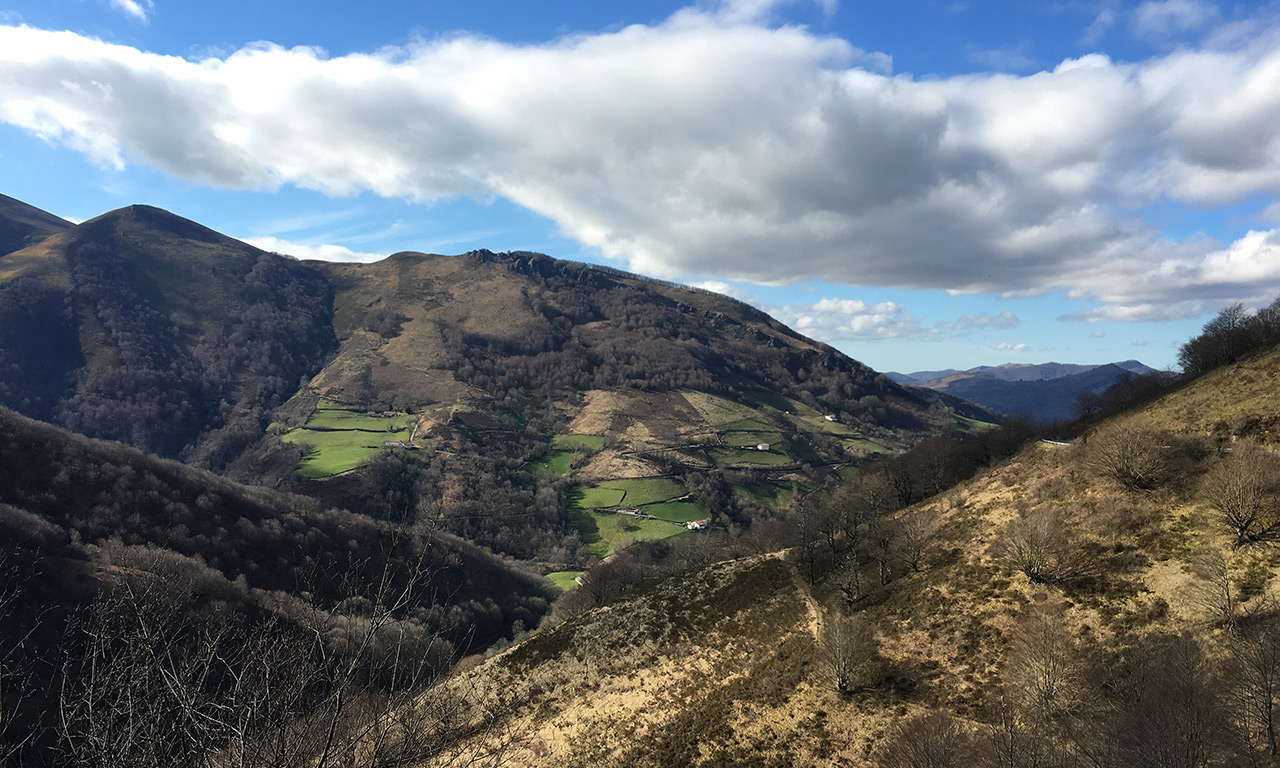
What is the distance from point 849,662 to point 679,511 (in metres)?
128

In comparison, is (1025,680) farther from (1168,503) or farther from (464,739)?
(464,739)

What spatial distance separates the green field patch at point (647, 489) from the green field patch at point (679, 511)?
3.42 meters

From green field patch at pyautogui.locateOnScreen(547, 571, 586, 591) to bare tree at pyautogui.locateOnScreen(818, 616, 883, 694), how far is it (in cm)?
9351

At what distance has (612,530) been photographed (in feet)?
511

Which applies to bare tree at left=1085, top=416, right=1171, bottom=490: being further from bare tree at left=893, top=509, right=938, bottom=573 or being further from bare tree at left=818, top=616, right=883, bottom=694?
bare tree at left=818, top=616, right=883, bottom=694

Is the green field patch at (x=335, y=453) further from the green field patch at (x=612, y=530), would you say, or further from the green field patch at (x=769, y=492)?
the green field patch at (x=769, y=492)

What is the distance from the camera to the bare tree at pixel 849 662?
36.7 meters

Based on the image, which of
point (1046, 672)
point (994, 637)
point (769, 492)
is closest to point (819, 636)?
point (994, 637)

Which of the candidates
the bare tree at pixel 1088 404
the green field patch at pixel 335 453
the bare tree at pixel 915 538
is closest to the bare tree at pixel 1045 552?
the bare tree at pixel 915 538

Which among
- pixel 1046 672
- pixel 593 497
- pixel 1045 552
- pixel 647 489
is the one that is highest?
pixel 1045 552

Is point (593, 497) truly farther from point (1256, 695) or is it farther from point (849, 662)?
point (1256, 695)

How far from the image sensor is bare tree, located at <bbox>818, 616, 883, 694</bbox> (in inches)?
1444

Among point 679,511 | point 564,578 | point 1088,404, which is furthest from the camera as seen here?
point 679,511

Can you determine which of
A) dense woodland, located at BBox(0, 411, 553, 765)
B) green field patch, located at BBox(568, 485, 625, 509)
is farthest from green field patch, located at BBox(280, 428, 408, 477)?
green field patch, located at BBox(568, 485, 625, 509)
